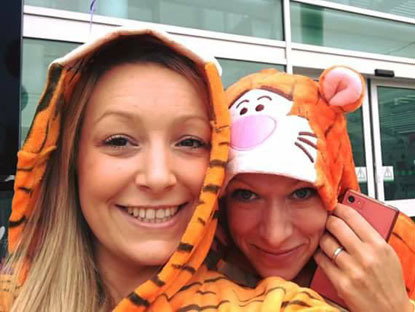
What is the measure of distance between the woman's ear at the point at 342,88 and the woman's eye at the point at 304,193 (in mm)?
175

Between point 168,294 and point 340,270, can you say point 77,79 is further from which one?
point 340,270

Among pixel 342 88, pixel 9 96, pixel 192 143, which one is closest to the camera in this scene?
pixel 192 143

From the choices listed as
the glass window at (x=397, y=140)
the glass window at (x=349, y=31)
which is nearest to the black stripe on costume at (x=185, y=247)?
the glass window at (x=349, y=31)

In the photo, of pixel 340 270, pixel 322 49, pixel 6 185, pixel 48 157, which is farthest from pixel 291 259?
pixel 322 49

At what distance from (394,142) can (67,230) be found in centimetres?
306

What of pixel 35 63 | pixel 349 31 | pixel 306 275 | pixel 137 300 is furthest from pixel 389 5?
pixel 137 300

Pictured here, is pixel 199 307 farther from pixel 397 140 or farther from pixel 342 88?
pixel 397 140

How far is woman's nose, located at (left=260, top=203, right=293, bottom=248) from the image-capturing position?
32.2 inches

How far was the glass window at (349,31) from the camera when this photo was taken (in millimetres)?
3039

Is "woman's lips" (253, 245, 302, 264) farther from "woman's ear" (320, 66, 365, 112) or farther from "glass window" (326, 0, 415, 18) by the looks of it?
"glass window" (326, 0, 415, 18)

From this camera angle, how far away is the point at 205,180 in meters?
0.73

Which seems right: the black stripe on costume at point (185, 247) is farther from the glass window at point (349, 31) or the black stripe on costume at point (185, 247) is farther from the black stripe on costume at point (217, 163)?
the glass window at point (349, 31)

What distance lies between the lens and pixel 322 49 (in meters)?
3.00

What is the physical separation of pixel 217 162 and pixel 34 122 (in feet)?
1.09
